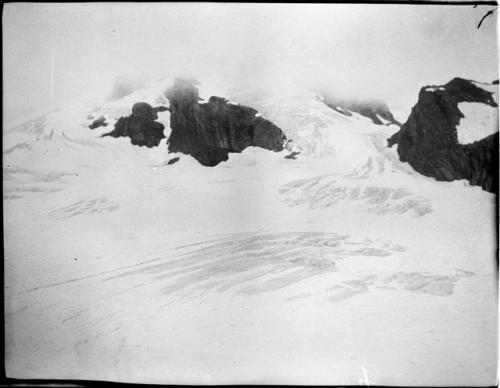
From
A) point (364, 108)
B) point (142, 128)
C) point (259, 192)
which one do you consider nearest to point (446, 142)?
point (364, 108)

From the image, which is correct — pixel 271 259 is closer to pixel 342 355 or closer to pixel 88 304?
pixel 342 355

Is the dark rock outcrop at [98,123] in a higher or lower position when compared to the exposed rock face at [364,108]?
lower

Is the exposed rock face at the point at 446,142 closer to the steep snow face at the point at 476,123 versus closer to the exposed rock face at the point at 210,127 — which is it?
the steep snow face at the point at 476,123

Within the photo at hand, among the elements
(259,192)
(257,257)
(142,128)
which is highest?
(142,128)

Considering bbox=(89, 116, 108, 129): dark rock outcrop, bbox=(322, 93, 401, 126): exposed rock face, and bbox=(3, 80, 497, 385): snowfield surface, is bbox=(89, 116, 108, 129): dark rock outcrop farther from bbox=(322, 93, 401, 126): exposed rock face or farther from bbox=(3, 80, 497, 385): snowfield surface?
bbox=(322, 93, 401, 126): exposed rock face

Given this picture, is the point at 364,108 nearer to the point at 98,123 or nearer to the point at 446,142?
the point at 446,142

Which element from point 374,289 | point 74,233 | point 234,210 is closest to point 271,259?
point 234,210

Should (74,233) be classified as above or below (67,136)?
below

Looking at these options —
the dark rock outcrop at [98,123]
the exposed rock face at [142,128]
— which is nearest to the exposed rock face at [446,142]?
the exposed rock face at [142,128]
